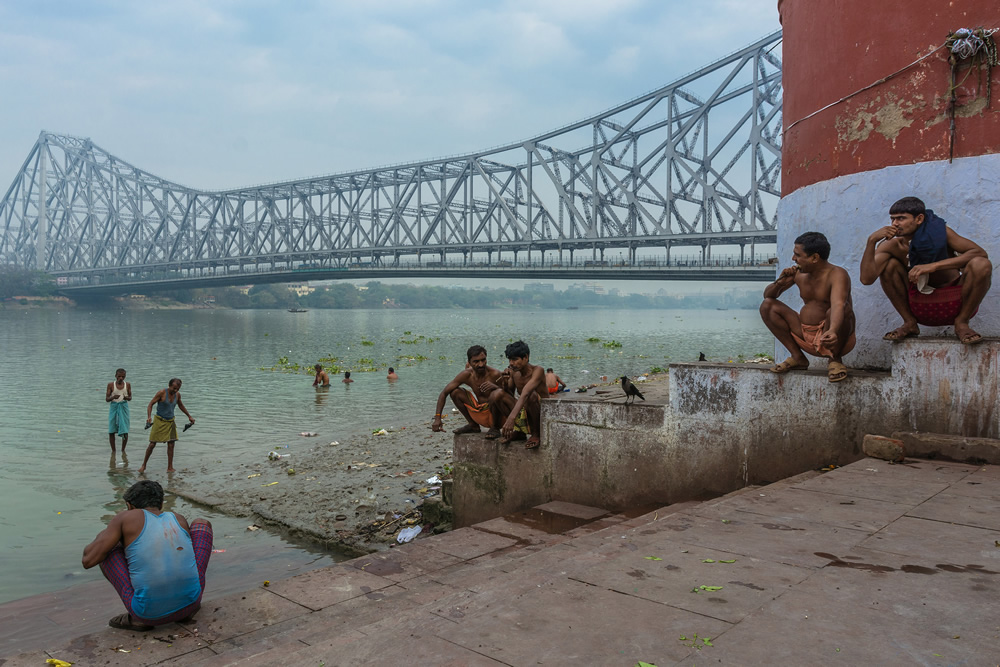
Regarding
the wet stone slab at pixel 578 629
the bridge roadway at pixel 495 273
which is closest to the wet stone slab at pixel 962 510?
the wet stone slab at pixel 578 629

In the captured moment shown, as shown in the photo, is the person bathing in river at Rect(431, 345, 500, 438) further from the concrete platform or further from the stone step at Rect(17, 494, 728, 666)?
the concrete platform

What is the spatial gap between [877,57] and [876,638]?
4.76 meters

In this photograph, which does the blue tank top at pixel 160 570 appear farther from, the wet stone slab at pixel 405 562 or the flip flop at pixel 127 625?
the wet stone slab at pixel 405 562

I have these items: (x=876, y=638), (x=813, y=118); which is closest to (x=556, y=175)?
(x=813, y=118)

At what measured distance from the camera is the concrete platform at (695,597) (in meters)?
2.09

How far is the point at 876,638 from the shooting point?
2074mm

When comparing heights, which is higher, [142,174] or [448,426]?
[142,174]

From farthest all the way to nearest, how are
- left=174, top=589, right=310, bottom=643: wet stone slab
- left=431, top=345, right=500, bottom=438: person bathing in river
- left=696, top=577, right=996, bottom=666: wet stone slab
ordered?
1. left=431, top=345, right=500, bottom=438: person bathing in river
2. left=174, top=589, right=310, bottom=643: wet stone slab
3. left=696, top=577, right=996, bottom=666: wet stone slab

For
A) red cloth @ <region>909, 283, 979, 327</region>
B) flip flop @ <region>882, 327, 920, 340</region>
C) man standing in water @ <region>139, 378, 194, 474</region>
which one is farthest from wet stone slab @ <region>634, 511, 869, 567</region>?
man standing in water @ <region>139, 378, 194, 474</region>

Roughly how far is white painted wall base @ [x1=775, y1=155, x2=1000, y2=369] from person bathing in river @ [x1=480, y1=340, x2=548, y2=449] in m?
2.43

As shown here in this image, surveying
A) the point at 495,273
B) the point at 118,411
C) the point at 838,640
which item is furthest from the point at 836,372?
the point at 495,273

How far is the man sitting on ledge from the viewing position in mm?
4367

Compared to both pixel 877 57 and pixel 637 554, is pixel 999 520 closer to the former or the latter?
pixel 637 554

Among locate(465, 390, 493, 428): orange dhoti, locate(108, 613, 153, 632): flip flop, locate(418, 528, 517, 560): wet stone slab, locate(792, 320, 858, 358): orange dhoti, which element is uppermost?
locate(792, 320, 858, 358): orange dhoti
